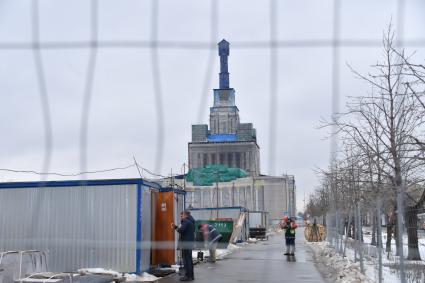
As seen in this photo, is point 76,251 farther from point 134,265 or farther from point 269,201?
point 269,201

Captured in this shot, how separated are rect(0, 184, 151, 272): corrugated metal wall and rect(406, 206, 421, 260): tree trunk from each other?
20.4 ft

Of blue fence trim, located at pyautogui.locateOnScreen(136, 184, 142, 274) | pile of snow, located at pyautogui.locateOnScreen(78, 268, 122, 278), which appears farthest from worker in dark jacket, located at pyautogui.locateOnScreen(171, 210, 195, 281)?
pile of snow, located at pyautogui.locateOnScreen(78, 268, 122, 278)

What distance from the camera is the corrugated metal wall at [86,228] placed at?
495 inches

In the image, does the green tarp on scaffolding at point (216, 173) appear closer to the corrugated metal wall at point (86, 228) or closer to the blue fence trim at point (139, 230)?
the blue fence trim at point (139, 230)

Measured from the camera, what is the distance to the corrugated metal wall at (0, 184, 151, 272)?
1256cm

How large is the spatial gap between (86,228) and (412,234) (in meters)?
7.39

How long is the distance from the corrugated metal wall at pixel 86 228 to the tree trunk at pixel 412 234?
6.22 m

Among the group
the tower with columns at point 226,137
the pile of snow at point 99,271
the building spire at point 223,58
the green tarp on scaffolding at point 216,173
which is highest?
the building spire at point 223,58

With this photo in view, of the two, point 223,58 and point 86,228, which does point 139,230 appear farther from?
point 223,58

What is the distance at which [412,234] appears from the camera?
28.8ft

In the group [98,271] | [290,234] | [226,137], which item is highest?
[226,137]

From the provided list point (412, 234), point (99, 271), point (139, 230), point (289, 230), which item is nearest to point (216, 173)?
point (412, 234)

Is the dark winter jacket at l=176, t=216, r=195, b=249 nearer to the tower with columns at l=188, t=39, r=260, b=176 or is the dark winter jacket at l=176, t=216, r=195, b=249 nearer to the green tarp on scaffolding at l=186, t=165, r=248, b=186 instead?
the green tarp on scaffolding at l=186, t=165, r=248, b=186

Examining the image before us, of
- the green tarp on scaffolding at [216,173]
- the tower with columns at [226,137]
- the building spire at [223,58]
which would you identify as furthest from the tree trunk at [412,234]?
the building spire at [223,58]
